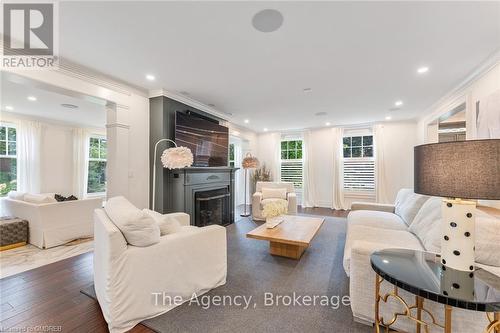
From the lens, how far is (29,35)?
2.10 metres

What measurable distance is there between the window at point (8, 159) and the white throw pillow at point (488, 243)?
7.75m

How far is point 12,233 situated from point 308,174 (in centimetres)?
647

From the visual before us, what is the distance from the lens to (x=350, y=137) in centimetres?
640

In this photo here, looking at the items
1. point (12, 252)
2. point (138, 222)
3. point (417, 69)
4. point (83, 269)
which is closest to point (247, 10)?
point (138, 222)

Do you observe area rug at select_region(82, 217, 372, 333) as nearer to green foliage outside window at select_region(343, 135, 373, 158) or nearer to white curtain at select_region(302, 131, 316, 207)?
white curtain at select_region(302, 131, 316, 207)

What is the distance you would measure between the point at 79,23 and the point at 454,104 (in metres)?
5.11

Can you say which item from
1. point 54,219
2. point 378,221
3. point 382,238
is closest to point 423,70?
point 378,221

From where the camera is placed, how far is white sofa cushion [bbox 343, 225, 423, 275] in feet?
6.96

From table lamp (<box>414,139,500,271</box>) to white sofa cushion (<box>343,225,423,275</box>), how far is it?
3.10 feet

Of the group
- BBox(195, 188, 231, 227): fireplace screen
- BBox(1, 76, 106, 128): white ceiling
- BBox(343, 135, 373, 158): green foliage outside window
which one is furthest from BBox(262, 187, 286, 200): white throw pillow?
BBox(1, 76, 106, 128): white ceiling

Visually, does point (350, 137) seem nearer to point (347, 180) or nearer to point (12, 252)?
point (347, 180)

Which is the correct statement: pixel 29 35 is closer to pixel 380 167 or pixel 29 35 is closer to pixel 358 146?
pixel 358 146

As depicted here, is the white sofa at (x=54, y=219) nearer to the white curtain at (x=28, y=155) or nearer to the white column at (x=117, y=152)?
the white column at (x=117, y=152)

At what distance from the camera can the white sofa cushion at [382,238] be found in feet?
6.96
